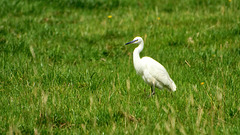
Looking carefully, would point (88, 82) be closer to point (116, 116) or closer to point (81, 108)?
point (81, 108)

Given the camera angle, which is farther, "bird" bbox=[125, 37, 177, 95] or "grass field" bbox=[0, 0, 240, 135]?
"bird" bbox=[125, 37, 177, 95]

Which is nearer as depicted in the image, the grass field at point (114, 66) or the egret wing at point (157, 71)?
the grass field at point (114, 66)

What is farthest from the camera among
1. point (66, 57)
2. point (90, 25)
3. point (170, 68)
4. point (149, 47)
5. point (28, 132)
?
point (90, 25)

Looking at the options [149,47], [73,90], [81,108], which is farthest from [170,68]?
[81,108]

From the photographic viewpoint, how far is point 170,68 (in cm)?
636

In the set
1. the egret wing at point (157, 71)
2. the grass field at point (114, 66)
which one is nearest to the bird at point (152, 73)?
the egret wing at point (157, 71)

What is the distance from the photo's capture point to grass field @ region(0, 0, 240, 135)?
3.68 m

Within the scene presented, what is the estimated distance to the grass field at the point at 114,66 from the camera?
3.68 m

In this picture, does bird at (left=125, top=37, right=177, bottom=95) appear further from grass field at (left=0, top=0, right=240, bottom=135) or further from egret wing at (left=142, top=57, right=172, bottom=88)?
grass field at (left=0, top=0, right=240, bottom=135)

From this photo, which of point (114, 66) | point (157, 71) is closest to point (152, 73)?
point (157, 71)

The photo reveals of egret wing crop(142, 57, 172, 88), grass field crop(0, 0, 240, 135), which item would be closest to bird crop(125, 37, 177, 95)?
egret wing crop(142, 57, 172, 88)

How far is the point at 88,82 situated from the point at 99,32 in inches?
136

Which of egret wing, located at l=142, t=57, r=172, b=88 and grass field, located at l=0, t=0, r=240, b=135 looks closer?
grass field, located at l=0, t=0, r=240, b=135

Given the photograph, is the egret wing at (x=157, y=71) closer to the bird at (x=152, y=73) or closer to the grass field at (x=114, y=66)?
the bird at (x=152, y=73)
